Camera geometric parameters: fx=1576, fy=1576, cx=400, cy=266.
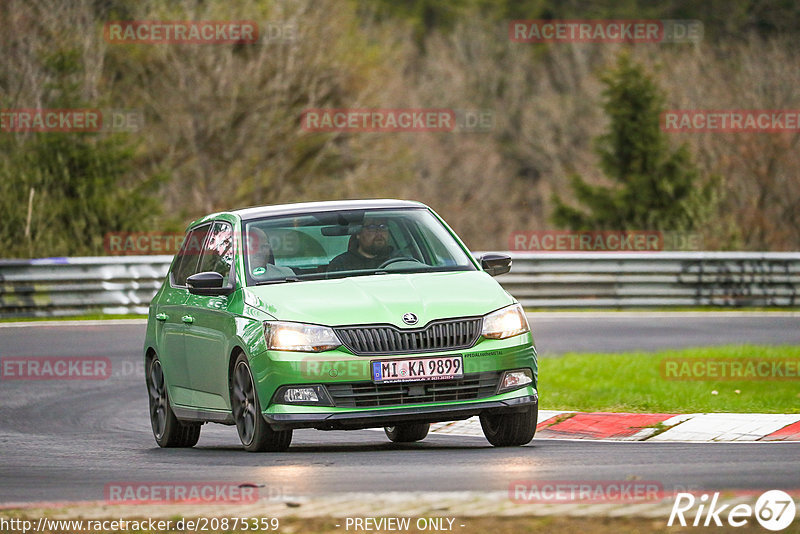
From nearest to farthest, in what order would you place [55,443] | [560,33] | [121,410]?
[55,443], [121,410], [560,33]

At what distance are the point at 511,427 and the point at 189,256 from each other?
9.86ft

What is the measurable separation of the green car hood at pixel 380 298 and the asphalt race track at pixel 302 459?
0.89 metres

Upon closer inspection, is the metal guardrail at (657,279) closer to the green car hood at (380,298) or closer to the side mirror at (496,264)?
the side mirror at (496,264)

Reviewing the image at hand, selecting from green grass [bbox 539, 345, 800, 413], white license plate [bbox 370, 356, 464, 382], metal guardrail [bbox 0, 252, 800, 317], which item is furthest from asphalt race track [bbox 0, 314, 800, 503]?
metal guardrail [bbox 0, 252, 800, 317]

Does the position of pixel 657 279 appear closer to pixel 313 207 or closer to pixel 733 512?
pixel 313 207

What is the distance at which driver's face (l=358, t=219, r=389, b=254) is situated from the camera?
1094 centimetres

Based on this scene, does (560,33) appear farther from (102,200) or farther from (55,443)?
(55,443)

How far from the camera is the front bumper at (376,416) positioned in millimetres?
9727

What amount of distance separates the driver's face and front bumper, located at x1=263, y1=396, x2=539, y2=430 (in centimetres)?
153

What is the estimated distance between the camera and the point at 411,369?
9703mm

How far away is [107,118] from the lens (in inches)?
1372

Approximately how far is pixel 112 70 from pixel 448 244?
105ft

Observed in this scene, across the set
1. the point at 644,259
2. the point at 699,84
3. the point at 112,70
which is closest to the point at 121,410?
the point at 644,259
